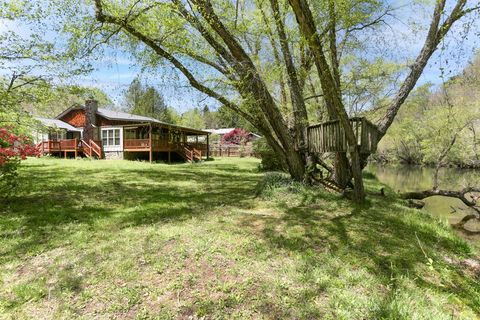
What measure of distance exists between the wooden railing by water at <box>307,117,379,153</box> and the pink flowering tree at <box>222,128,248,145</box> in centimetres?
3148

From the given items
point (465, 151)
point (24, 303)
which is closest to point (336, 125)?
point (24, 303)

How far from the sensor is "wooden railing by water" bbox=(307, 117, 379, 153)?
7309 millimetres

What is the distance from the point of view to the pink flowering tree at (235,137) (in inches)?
1598

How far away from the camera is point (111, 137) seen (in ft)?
73.5

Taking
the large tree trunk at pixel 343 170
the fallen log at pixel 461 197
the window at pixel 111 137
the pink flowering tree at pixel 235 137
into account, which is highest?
the pink flowering tree at pixel 235 137

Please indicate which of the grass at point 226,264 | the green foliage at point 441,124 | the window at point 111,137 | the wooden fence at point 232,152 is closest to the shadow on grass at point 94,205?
the grass at point 226,264

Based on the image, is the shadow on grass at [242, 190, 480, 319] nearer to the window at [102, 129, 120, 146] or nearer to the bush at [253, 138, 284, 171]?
the bush at [253, 138, 284, 171]

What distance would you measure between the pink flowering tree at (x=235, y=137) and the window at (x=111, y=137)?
19.9 metres

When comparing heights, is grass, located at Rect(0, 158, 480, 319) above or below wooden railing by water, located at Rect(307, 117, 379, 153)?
below

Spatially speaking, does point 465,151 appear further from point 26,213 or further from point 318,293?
point 26,213

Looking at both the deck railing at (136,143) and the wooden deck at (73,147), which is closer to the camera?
the deck railing at (136,143)

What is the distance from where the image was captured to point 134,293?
312 cm

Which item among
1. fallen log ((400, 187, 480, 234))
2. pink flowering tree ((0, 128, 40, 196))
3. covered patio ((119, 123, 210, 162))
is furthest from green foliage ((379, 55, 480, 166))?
covered patio ((119, 123, 210, 162))

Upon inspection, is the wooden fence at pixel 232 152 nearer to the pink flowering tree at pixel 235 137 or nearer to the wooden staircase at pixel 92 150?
the pink flowering tree at pixel 235 137
